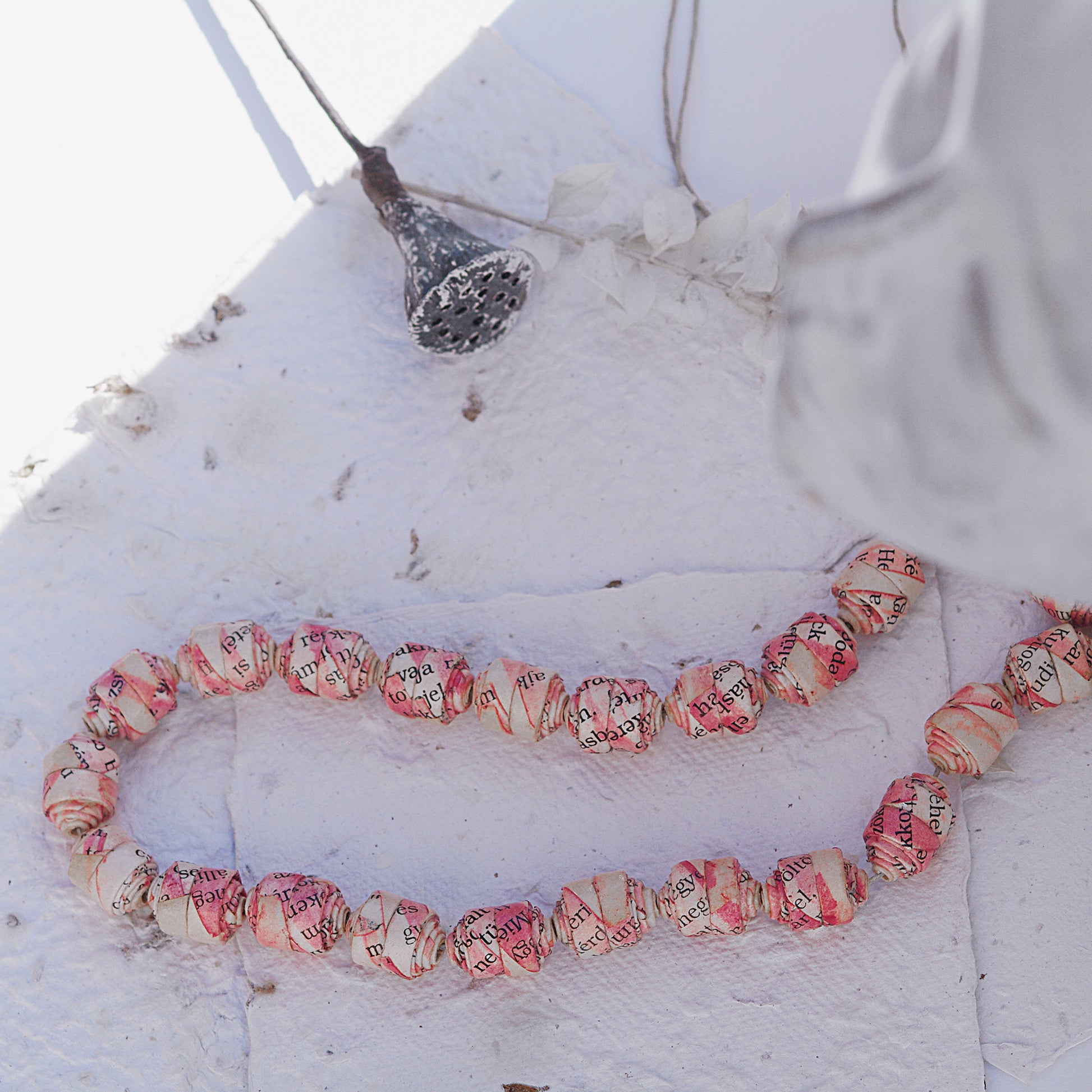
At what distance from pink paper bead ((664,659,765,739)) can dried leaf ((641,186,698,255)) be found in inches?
14.0

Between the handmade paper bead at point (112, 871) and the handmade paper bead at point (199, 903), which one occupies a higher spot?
the handmade paper bead at point (112, 871)

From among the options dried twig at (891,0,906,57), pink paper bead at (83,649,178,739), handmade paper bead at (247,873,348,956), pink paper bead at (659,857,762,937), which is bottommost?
pink paper bead at (659,857,762,937)

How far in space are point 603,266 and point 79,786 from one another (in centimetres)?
59

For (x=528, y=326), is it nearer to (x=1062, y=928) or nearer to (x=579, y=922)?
(x=579, y=922)

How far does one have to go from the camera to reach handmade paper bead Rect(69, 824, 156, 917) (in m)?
0.81

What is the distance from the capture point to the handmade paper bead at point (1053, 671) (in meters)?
0.84

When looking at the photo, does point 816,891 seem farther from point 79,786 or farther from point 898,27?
point 898,27

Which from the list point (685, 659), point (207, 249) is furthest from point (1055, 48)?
point (207, 249)

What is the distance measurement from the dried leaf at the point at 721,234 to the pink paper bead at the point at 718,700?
1.14ft

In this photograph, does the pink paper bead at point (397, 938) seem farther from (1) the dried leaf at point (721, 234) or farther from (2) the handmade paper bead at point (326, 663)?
(1) the dried leaf at point (721, 234)

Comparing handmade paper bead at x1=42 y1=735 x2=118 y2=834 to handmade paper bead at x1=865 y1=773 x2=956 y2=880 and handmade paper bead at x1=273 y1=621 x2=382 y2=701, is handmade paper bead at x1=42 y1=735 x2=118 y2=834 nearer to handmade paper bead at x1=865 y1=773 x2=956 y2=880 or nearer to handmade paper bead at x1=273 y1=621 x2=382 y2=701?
handmade paper bead at x1=273 y1=621 x2=382 y2=701

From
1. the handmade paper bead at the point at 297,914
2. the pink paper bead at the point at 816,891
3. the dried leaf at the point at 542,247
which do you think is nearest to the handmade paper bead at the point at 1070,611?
the pink paper bead at the point at 816,891

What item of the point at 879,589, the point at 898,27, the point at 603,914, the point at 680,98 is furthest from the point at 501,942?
the point at 898,27

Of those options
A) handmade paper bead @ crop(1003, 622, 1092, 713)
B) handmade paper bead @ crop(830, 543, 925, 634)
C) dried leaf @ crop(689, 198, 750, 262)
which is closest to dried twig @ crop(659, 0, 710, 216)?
dried leaf @ crop(689, 198, 750, 262)
